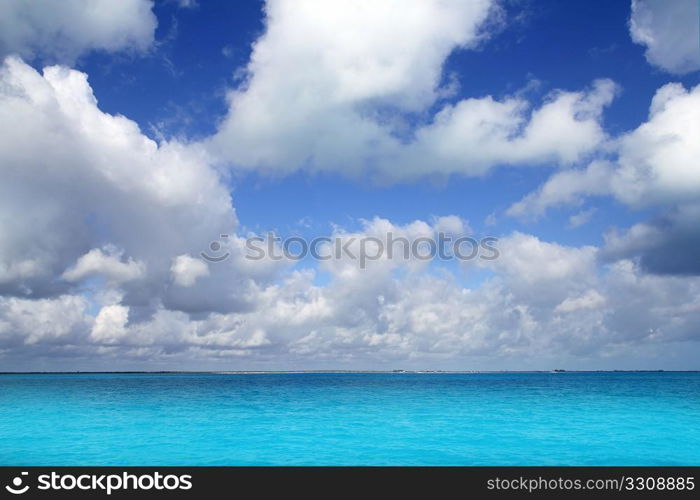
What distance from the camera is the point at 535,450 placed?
88.6ft

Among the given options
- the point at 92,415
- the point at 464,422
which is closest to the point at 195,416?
the point at 92,415

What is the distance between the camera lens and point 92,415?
148 ft
